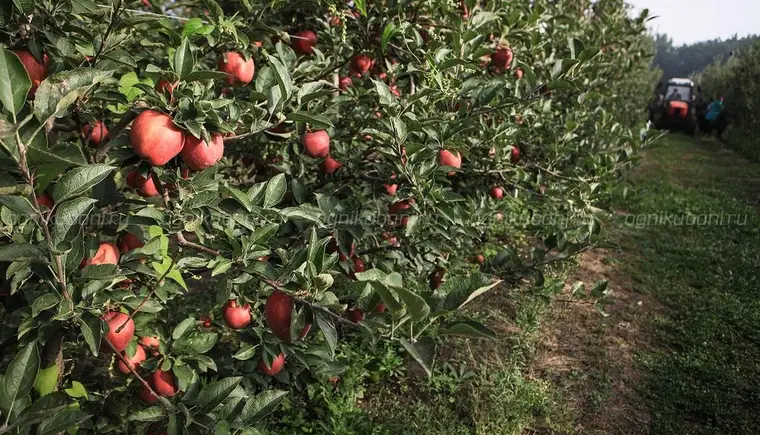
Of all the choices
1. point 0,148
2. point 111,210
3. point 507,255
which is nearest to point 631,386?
point 507,255

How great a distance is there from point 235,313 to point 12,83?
0.97m

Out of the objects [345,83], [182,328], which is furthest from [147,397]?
[345,83]

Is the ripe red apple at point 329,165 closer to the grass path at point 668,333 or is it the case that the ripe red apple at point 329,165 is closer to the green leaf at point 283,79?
the green leaf at point 283,79

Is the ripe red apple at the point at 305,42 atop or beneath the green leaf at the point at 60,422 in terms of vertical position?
atop

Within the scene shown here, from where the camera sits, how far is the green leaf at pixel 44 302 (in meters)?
0.91

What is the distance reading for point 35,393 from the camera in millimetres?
1225

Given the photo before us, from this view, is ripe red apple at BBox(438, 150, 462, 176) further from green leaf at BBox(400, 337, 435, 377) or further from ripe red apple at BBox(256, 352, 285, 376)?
green leaf at BBox(400, 337, 435, 377)

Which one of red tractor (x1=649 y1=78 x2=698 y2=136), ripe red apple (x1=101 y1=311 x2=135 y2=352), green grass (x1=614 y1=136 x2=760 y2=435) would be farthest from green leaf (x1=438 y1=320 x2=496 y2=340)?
red tractor (x1=649 y1=78 x2=698 y2=136)

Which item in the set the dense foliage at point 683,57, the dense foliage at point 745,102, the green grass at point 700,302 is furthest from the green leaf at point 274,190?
the dense foliage at point 683,57

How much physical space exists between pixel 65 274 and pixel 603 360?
3.05 metres

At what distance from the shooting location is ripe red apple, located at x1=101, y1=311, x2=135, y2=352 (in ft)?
4.13

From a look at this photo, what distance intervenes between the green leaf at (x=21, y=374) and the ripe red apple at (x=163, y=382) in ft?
2.09

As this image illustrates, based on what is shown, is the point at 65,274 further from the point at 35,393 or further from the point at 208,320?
the point at 208,320

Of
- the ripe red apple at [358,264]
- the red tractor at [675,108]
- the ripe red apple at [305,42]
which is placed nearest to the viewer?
the ripe red apple at [358,264]
